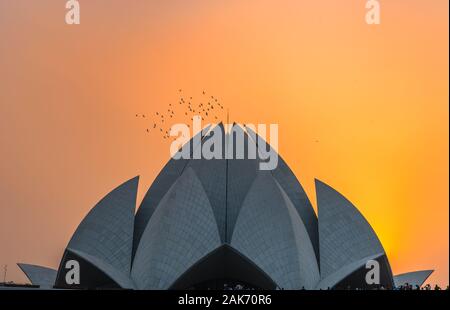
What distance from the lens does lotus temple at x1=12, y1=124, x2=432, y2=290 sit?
43.0 m

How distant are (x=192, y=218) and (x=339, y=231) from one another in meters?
6.60

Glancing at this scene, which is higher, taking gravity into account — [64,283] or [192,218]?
[192,218]

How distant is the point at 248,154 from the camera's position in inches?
1870

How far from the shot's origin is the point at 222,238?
44.5 meters

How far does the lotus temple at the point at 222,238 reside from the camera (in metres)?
43.0

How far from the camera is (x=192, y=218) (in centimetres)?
4366
